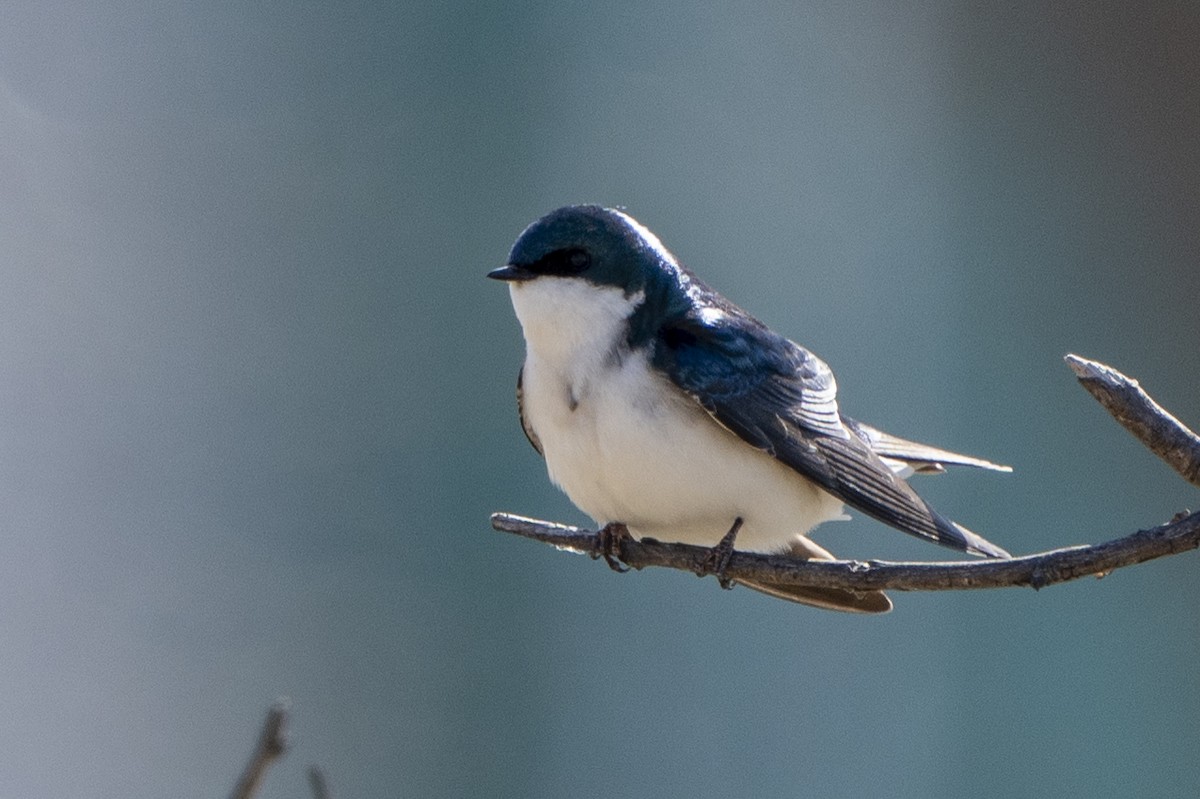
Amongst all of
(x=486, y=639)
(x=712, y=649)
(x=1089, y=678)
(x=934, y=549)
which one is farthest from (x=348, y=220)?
(x=1089, y=678)

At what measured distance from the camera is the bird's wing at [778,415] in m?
2.32

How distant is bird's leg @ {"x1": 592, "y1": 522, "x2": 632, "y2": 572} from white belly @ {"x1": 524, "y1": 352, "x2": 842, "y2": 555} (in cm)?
4

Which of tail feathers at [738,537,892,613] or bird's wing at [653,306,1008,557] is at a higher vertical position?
bird's wing at [653,306,1008,557]

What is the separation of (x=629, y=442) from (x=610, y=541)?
0.15 m

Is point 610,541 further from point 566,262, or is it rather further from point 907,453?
point 907,453

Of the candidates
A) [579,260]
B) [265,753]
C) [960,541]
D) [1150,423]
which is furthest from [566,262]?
[265,753]

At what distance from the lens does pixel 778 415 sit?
244cm

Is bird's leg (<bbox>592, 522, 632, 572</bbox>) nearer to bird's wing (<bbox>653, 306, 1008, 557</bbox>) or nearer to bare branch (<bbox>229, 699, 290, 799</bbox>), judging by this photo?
bird's wing (<bbox>653, 306, 1008, 557</bbox>)

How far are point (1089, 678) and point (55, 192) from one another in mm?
3528

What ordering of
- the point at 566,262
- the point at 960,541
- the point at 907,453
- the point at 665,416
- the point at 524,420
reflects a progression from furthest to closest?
the point at 907,453, the point at 524,420, the point at 566,262, the point at 665,416, the point at 960,541

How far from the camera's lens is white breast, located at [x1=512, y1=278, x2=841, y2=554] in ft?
7.47

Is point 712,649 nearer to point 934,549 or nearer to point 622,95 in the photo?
point 934,549

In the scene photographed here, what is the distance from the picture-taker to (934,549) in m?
4.36

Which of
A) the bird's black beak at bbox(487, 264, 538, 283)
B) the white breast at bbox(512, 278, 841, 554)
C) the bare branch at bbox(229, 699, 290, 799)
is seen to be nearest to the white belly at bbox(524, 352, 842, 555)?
the white breast at bbox(512, 278, 841, 554)
